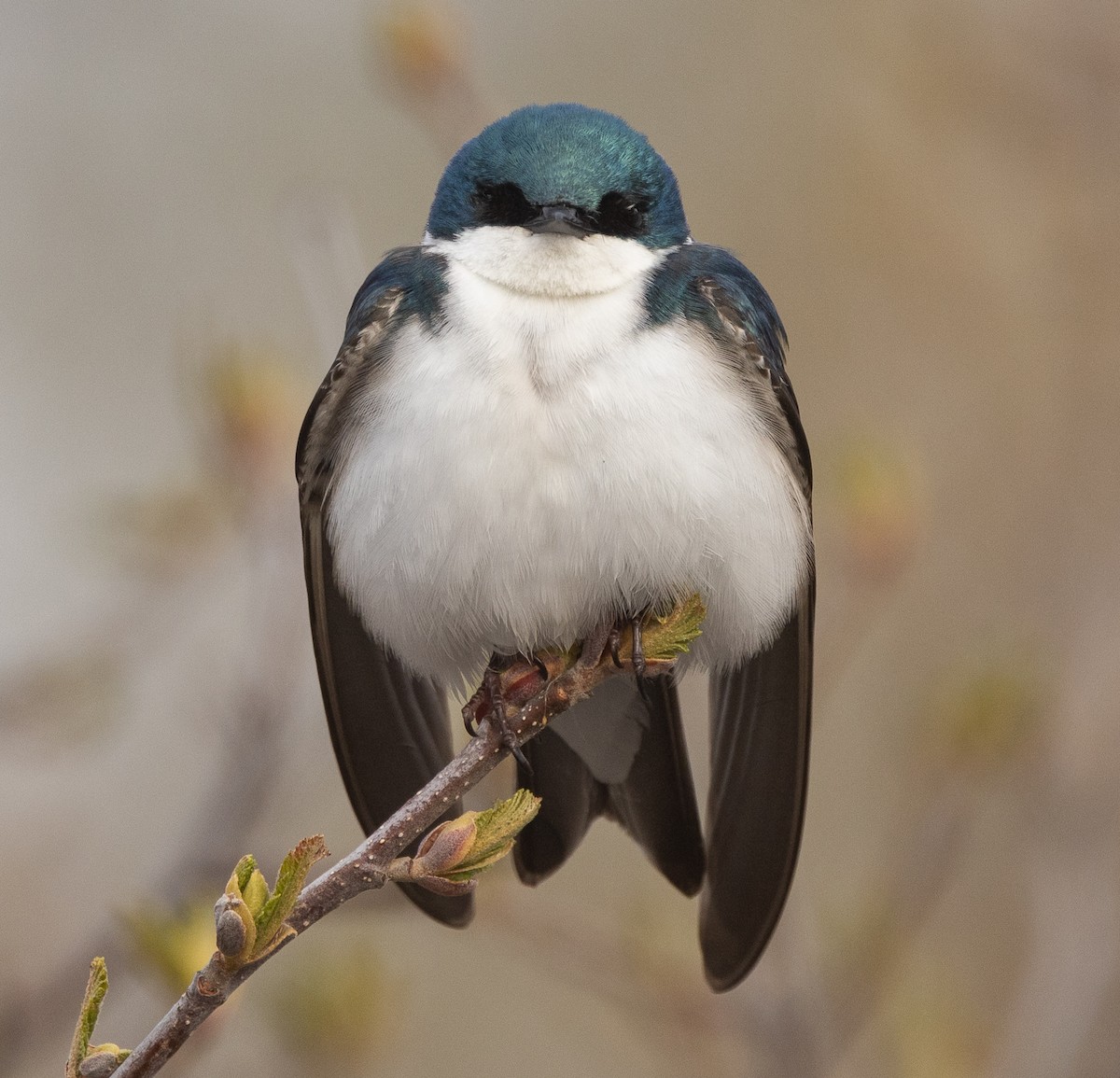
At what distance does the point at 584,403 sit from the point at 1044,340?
10.2 feet

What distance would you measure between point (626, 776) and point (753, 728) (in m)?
0.34

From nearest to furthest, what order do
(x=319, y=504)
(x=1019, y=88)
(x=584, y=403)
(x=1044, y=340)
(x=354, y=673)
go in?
(x=584, y=403), (x=319, y=504), (x=354, y=673), (x=1019, y=88), (x=1044, y=340)

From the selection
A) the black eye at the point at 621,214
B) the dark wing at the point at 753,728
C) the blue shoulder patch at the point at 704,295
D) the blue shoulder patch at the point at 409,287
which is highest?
the black eye at the point at 621,214

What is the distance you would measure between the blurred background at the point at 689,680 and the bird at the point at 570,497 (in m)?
0.12

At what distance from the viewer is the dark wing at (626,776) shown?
287 cm

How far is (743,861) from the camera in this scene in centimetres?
297

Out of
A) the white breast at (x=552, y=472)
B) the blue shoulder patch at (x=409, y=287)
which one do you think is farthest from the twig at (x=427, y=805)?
the blue shoulder patch at (x=409, y=287)

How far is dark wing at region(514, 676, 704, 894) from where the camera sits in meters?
2.87

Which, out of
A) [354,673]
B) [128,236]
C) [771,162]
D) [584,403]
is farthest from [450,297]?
[128,236]

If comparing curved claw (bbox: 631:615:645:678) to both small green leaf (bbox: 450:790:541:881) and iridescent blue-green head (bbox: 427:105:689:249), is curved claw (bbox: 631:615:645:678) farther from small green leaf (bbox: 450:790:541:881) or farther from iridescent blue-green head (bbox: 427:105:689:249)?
iridescent blue-green head (bbox: 427:105:689:249)

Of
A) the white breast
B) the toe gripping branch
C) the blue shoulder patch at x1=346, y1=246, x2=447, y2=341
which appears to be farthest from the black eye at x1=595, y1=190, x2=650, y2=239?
Answer: the toe gripping branch

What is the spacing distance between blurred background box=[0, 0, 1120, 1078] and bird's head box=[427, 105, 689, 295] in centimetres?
29

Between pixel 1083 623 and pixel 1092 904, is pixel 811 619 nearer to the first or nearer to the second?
pixel 1083 623

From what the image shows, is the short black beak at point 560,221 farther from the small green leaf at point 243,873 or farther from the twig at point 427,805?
the small green leaf at point 243,873
